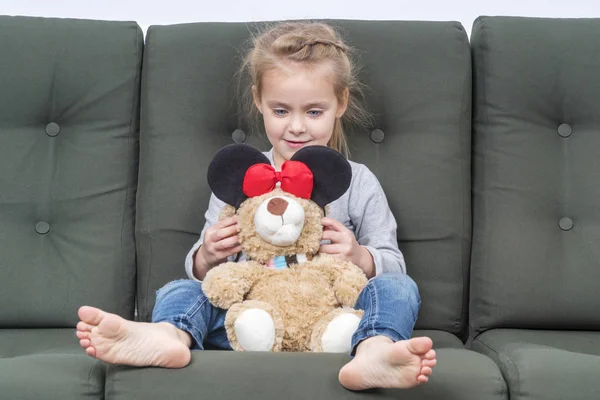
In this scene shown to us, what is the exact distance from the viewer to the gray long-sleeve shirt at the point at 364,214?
1.57 metres

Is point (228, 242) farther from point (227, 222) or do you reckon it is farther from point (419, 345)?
point (419, 345)

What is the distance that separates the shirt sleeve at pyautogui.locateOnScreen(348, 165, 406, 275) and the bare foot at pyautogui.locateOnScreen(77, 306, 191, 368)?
1.65 ft

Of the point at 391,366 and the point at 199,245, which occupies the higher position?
the point at 199,245

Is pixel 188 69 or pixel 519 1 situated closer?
pixel 188 69

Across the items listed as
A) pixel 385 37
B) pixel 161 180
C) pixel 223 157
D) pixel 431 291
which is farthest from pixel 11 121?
pixel 431 291

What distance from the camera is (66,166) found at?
1.73 m

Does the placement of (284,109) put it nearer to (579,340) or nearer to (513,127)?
(513,127)

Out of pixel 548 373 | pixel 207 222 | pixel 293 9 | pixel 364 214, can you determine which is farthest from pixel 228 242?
pixel 293 9

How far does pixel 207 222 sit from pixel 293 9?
794mm

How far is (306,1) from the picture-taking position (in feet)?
7.14

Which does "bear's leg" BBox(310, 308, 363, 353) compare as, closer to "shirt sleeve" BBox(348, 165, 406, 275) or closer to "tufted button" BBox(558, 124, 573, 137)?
"shirt sleeve" BBox(348, 165, 406, 275)

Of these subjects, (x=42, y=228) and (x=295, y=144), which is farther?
(x=42, y=228)

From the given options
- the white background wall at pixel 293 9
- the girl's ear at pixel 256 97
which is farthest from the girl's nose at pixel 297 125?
the white background wall at pixel 293 9

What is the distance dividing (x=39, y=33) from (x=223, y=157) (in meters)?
0.63
